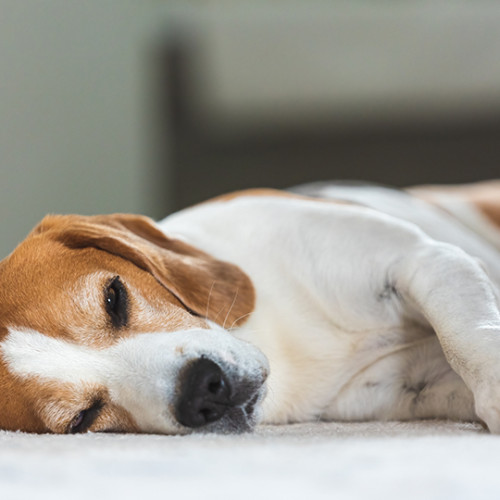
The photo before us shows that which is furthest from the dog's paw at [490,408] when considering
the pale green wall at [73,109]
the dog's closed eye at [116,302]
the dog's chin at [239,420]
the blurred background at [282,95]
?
the pale green wall at [73,109]

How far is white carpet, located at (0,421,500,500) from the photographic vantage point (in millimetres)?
831

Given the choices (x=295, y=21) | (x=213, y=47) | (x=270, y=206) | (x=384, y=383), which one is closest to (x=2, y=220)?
(x=213, y=47)

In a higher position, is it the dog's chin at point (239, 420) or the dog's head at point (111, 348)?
the dog's head at point (111, 348)

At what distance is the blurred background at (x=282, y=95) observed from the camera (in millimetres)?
4816

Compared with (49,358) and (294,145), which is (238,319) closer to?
(49,358)

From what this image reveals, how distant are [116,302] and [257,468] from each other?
74 centimetres

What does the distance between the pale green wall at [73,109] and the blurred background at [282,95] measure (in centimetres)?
2

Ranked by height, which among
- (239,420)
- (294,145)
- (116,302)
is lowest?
(294,145)

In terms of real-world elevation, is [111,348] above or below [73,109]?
above

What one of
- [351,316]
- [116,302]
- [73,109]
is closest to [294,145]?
[73,109]

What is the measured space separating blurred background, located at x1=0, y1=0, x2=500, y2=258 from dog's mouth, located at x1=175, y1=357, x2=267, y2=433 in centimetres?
370

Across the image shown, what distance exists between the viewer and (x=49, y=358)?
4.85ft

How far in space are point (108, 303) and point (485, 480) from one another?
37.3 inches

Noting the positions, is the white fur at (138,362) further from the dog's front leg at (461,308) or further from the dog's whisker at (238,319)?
the dog's front leg at (461,308)
